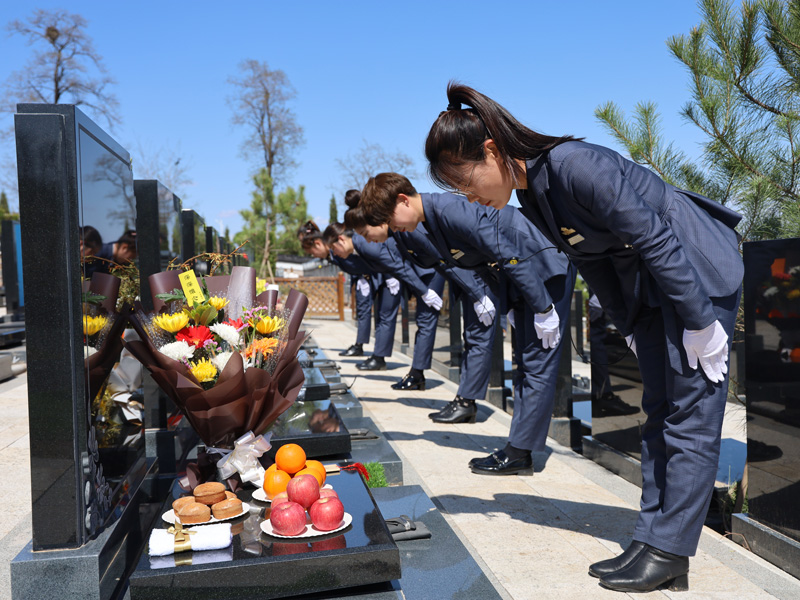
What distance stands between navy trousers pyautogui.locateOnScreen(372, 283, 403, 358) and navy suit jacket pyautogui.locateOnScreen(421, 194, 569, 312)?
413cm

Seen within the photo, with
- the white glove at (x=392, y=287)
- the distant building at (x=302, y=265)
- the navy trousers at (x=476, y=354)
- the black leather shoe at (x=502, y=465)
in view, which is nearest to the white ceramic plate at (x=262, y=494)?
the black leather shoe at (x=502, y=465)

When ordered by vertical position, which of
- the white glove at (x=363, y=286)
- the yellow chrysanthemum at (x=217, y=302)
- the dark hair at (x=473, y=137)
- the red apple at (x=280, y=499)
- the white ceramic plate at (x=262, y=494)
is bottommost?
the white ceramic plate at (x=262, y=494)

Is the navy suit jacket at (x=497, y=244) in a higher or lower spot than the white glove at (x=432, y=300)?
higher

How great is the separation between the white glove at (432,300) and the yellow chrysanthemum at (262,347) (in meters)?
4.21

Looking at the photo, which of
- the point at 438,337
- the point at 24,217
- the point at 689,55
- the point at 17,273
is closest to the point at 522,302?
the point at 689,55

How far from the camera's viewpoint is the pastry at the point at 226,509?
79.8 inches

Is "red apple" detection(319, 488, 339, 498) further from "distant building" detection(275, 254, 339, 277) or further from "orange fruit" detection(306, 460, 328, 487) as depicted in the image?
"distant building" detection(275, 254, 339, 277)

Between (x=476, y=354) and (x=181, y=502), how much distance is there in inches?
119

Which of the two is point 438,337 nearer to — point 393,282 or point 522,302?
point 393,282

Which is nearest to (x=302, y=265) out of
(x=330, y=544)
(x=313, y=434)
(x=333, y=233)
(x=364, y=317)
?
(x=364, y=317)

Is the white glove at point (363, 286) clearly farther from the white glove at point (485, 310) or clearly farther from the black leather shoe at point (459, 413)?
the white glove at point (485, 310)

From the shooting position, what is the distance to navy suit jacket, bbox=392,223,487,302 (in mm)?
4863

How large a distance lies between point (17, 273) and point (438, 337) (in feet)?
23.0

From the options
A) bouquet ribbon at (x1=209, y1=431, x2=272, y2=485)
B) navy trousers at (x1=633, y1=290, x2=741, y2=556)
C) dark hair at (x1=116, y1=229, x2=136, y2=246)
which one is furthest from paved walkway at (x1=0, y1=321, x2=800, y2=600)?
dark hair at (x1=116, y1=229, x2=136, y2=246)
